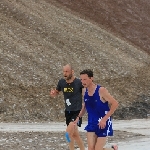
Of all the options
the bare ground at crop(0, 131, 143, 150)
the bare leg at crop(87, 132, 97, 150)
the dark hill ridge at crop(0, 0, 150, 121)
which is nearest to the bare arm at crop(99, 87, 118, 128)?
the bare leg at crop(87, 132, 97, 150)

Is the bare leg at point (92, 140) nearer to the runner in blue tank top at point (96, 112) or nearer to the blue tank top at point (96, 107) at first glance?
the runner in blue tank top at point (96, 112)

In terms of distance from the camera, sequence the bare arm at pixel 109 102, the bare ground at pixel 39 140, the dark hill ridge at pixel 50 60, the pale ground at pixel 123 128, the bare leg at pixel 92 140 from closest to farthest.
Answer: the bare arm at pixel 109 102 → the bare leg at pixel 92 140 → the bare ground at pixel 39 140 → the pale ground at pixel 123 128 → the dark hill ridge at pixel 50 60

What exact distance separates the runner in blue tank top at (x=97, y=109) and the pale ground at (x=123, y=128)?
14.9ft

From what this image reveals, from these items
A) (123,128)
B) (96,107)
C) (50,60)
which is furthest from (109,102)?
(50,60)

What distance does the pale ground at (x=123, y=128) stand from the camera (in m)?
13.8

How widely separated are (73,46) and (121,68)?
3687 mm

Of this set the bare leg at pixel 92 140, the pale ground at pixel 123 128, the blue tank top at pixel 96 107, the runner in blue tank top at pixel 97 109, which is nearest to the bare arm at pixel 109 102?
the runner in blue tank top at pixel 97 109

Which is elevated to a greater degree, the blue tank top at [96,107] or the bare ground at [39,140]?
the blue tank top at [96,107]

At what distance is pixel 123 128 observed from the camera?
65.7 ft

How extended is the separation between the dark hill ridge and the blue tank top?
493 inches

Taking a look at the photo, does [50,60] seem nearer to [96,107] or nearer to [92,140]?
[92,140]

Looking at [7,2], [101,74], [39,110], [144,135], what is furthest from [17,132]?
[7,2]

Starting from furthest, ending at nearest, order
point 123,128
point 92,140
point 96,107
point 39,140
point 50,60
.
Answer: point 50,60, point 123,128, point 39,140, point 92,140, point 96,107

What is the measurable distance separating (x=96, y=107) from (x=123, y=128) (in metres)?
11.8
